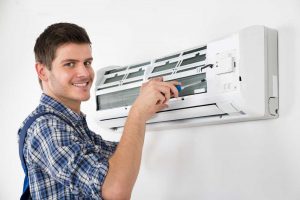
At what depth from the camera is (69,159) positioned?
3.34ft

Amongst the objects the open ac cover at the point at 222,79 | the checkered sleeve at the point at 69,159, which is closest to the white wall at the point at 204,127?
the open ac cover at the point at 222,79

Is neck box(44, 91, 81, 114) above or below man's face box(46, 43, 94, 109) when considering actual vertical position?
below

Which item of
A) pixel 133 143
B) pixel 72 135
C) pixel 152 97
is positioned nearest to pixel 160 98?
pixel 152 97

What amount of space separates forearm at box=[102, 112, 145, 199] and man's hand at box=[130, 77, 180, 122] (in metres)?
0.04

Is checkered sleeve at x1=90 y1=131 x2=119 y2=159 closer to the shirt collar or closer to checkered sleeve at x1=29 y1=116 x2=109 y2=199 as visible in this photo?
the shirt collar

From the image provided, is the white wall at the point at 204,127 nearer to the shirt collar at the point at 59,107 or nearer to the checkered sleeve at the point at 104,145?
the checkered sleeve at the point at 104,145

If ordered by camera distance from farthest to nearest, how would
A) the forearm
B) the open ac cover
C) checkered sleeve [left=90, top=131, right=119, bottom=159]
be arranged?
checkered sleeve [left=90, top=131, right=119, bottom=159]
the open ac cover
the forearm

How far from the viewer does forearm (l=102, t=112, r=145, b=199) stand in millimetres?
1000

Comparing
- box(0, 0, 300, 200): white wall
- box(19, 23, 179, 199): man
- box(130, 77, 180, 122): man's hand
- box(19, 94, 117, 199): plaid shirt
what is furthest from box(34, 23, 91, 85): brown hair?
box(0, 0, 300, 200): white wall

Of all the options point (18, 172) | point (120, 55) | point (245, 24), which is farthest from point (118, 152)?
point (18, 172)

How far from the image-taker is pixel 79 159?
102 cm

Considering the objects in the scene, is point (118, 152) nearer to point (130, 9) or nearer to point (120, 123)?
point (120, 123)

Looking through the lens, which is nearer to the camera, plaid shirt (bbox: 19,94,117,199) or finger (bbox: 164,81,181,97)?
plaid shirt (bbox: 19,94,117,199)

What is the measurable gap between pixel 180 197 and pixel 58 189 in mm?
489
